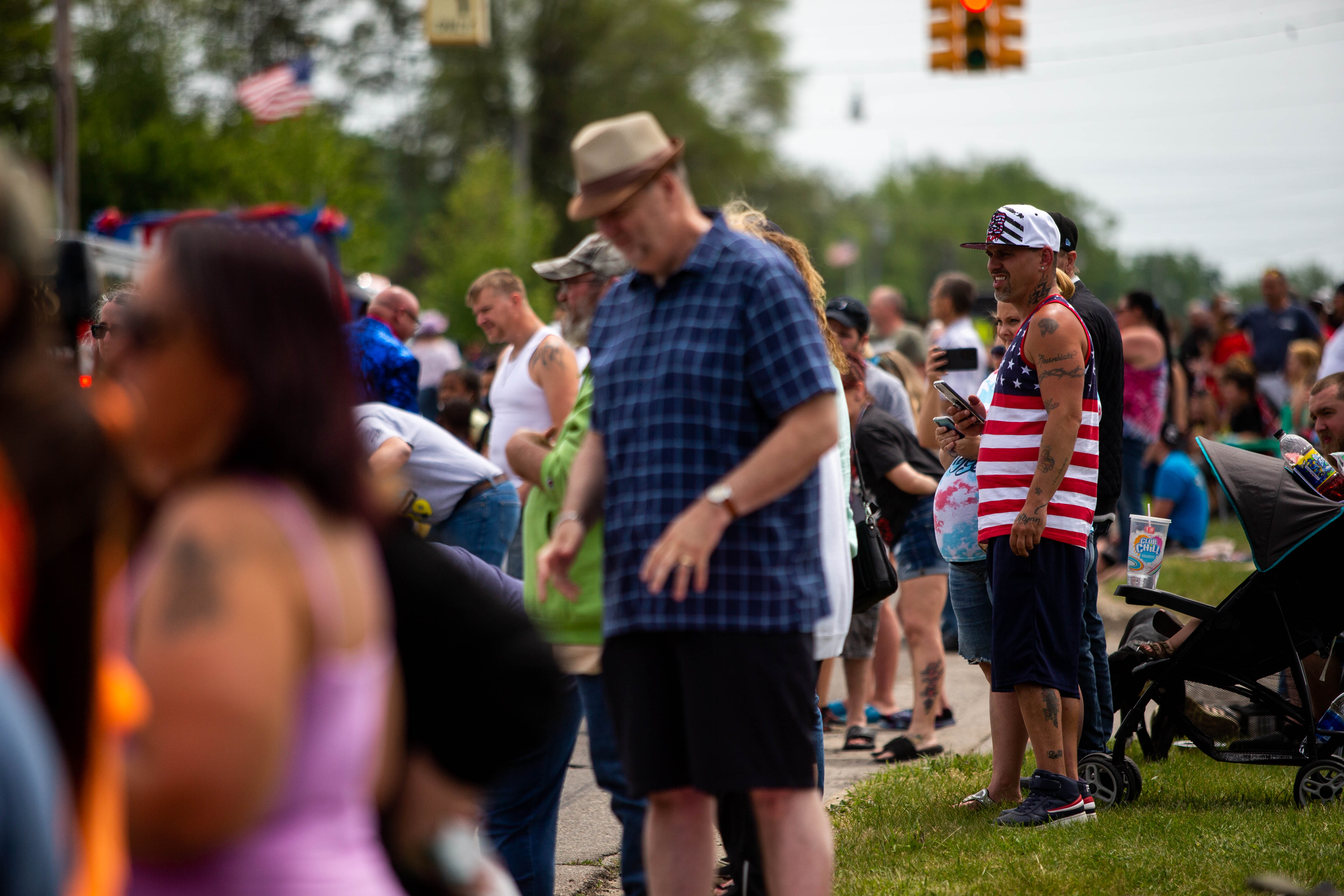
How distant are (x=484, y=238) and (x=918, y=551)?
27.6m

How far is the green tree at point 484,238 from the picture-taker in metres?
31.6

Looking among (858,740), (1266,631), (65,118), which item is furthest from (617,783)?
(65,118)

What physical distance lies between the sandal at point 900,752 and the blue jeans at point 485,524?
7.02ft

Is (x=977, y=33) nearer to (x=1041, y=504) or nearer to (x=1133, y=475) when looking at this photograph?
(x=1133, y=475)

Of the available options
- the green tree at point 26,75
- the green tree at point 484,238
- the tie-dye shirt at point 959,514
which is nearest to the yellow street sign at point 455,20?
the tie-dye shirt at point 959,514

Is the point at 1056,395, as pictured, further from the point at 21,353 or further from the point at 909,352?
the point at 909,352

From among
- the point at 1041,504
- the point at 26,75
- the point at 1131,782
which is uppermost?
the point at 26,75

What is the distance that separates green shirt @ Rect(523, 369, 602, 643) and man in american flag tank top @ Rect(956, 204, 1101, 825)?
177 cm

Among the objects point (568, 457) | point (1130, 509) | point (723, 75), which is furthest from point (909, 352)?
point (723, 75)

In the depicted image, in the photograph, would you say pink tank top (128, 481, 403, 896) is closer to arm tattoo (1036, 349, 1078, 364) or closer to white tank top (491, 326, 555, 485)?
arm tattoo (1036, 349, 1078, 364)

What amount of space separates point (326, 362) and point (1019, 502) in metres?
3.59

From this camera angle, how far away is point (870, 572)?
17.7ft

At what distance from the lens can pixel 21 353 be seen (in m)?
1.60

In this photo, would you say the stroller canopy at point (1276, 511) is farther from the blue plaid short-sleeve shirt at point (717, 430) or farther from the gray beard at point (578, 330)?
the blue plaid short-sleeve shirt at point (717, 430)
